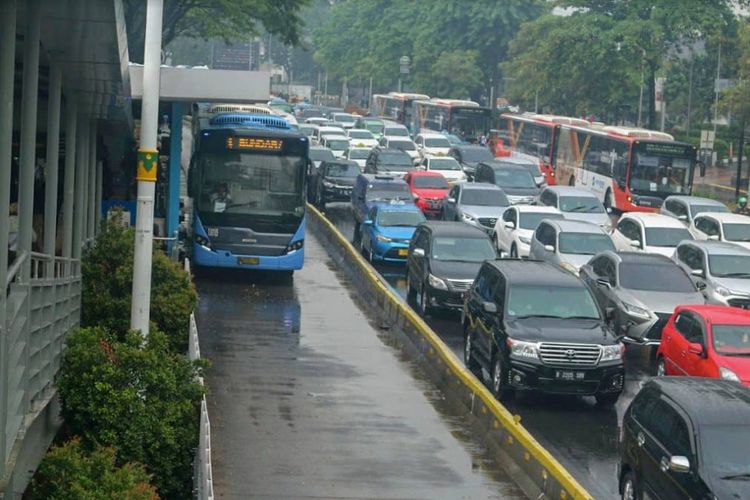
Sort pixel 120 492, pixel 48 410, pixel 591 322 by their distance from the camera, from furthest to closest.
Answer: pixel 591 322 → pixel 48 410 → pixel 120 492

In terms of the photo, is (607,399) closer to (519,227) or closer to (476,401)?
(476,401)

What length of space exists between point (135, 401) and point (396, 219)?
2108 cm

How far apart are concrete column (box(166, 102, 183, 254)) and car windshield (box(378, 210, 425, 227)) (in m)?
7.67

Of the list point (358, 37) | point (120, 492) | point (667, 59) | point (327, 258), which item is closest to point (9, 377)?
point (120, 492)

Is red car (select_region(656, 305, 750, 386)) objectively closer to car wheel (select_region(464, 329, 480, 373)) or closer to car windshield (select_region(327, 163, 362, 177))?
car wheel (select_region(464, 329, 480, 373))

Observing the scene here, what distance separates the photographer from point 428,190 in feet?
144

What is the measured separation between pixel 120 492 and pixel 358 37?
379ft

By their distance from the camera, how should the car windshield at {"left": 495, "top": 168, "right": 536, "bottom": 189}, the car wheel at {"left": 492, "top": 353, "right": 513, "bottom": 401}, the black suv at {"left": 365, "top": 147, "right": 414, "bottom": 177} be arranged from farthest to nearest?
the black suv at {"left": 365, "top": 147, "right": 414, "bottom": 177}, the car windshield at {"left": 495, "top": 168, "right": 536, "bottom": 189}, the car wheel at {"left": 492, "top": 353, "right": 513, "bottom": 401}

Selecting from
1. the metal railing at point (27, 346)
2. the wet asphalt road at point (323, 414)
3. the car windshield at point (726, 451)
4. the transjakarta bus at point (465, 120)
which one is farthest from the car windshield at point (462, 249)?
the transjakarta bus at point (465, 120)

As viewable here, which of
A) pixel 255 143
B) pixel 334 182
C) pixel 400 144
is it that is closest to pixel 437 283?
pixel 255 143

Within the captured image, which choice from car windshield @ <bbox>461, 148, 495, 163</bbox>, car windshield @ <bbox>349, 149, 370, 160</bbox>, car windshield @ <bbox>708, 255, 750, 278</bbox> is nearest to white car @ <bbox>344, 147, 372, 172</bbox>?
car windshield @ <bbox>349, 149, 370, 160</bbox>

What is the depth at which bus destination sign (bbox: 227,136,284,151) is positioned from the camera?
28938 mm

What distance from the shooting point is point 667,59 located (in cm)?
7862

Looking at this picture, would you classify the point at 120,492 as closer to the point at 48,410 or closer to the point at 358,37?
the point at 48,410
